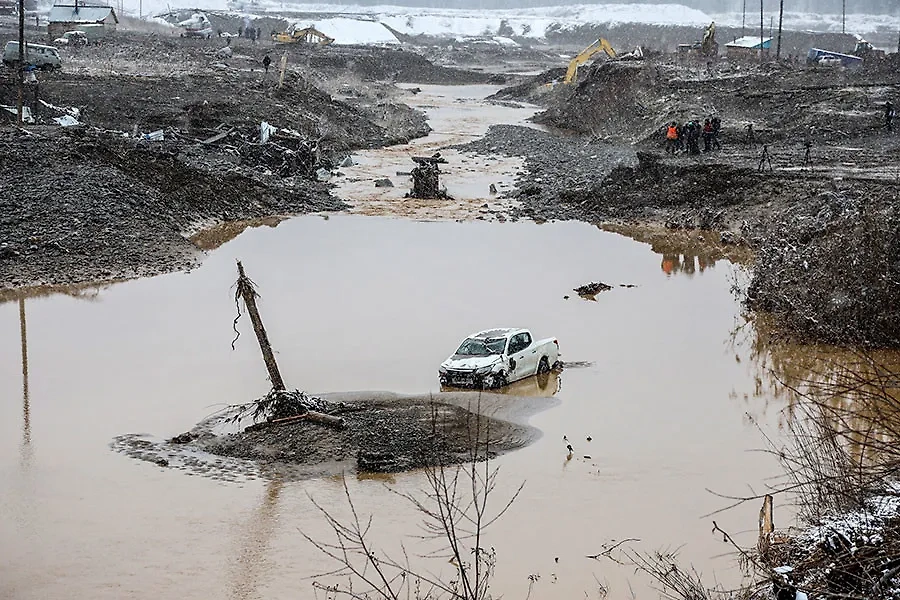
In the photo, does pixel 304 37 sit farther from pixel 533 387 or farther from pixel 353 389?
pixel 533 387

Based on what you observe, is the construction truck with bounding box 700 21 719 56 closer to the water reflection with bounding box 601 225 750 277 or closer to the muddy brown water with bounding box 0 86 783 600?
the water reflection with bounding box 601 225 750 277

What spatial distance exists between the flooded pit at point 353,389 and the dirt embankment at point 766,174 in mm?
2268

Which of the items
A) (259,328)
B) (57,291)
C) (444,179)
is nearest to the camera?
(259,328)

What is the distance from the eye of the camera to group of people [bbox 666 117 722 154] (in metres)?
45.6

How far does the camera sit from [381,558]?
14.3m

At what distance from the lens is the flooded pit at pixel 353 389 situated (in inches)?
572

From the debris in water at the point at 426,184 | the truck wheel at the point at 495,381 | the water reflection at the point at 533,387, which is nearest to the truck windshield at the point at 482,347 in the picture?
the truck wheel at the point at 495,381

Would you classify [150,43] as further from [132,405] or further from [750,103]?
[132,405]

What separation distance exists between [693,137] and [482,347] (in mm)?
26823

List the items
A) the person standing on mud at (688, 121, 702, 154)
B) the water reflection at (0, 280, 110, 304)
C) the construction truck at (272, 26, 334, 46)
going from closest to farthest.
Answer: the water reflection at (0, 280, 110, 304), the person standing on mud at (688, 121, 702, 154), the construction truck at (272, 26, 334, 46)

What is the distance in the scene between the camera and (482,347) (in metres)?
21.2

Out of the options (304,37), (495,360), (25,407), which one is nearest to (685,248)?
(495,360)

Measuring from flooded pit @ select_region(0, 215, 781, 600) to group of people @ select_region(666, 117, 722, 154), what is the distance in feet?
37.1

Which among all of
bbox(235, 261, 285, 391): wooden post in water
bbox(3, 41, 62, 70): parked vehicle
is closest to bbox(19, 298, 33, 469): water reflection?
bbox(235, 261, 285, 391): wooden post in water
